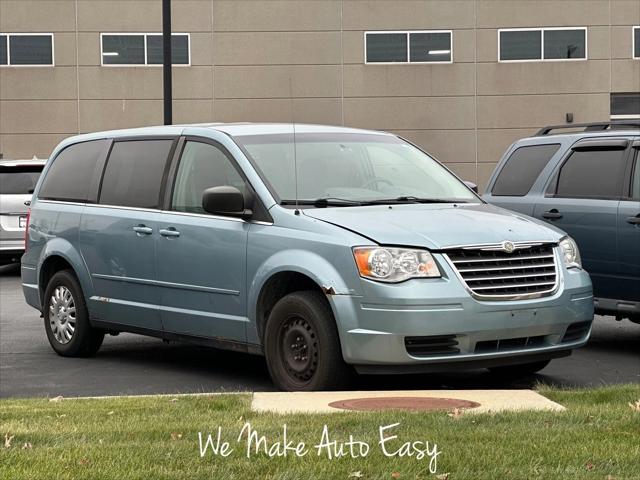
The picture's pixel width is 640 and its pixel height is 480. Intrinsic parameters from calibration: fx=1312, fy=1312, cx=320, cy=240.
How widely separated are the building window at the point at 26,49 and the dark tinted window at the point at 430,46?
1158cm

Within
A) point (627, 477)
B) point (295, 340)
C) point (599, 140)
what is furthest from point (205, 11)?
point (627, 477)

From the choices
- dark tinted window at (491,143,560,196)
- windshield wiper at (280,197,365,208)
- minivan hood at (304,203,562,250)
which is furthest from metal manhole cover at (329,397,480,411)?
dark tinted window at (491,143,560,196)

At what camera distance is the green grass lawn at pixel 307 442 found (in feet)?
18.4

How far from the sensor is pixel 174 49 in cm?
4162

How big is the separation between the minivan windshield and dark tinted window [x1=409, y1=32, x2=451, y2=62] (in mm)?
31780

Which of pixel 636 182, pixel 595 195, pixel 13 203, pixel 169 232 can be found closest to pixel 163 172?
pixel 169 232

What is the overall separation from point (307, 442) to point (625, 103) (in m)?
37.7

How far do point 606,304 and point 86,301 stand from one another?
441 centimetres

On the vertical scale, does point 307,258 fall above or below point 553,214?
below

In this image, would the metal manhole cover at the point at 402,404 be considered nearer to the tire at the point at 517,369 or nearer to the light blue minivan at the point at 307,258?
the light blue minivan at the point at 307,258

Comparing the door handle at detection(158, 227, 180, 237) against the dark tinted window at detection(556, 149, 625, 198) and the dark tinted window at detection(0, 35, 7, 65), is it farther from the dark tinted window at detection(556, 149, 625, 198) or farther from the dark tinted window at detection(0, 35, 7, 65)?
the dark tinted window at detection(0, 35, 7, 65)

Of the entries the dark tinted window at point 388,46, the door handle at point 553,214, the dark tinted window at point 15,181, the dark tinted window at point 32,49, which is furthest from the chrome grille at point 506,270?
the dark tinted window at point 32,49

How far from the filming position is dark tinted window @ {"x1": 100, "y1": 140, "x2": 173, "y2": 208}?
10500 mm

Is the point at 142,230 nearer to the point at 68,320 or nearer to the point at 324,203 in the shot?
the point at 68,320
